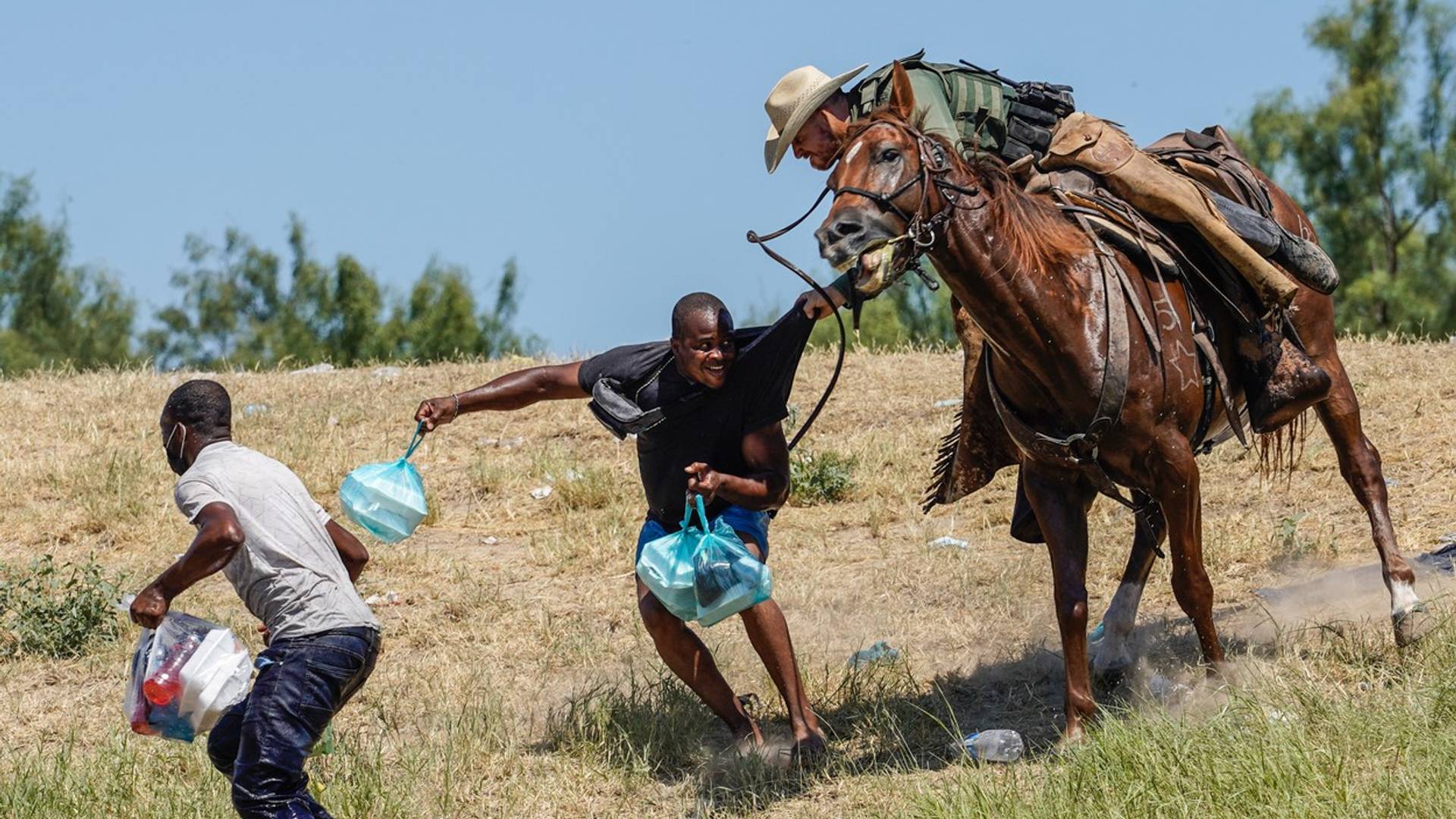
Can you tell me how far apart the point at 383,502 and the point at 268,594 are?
0.83 meters

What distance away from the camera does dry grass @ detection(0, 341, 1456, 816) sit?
22.6 ft

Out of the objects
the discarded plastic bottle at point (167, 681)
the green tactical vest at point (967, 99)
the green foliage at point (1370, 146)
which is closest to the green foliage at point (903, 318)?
the green foliage at point (1370, 146)

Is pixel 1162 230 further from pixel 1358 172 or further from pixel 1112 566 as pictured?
pixel 1358 172

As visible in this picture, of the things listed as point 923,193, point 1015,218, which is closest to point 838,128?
point 923,193

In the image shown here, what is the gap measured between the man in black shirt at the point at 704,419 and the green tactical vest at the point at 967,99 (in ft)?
3.24

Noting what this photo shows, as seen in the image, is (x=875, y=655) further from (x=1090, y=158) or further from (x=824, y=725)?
(x=1090, y=158)

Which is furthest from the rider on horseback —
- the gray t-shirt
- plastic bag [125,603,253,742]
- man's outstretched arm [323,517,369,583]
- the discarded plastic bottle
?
the discarded plastic bottle

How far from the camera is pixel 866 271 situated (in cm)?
605

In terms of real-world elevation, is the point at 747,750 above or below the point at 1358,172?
below

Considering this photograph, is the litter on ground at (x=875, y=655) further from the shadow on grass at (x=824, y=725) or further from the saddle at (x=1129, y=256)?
the saddle at (x=1129, y=256)

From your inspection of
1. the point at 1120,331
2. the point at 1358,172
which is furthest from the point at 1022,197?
the point at 1358,172

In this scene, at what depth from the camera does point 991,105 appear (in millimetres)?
7461

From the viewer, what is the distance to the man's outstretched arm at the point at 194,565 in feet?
18.4

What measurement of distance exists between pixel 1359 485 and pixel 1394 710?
2.14m
